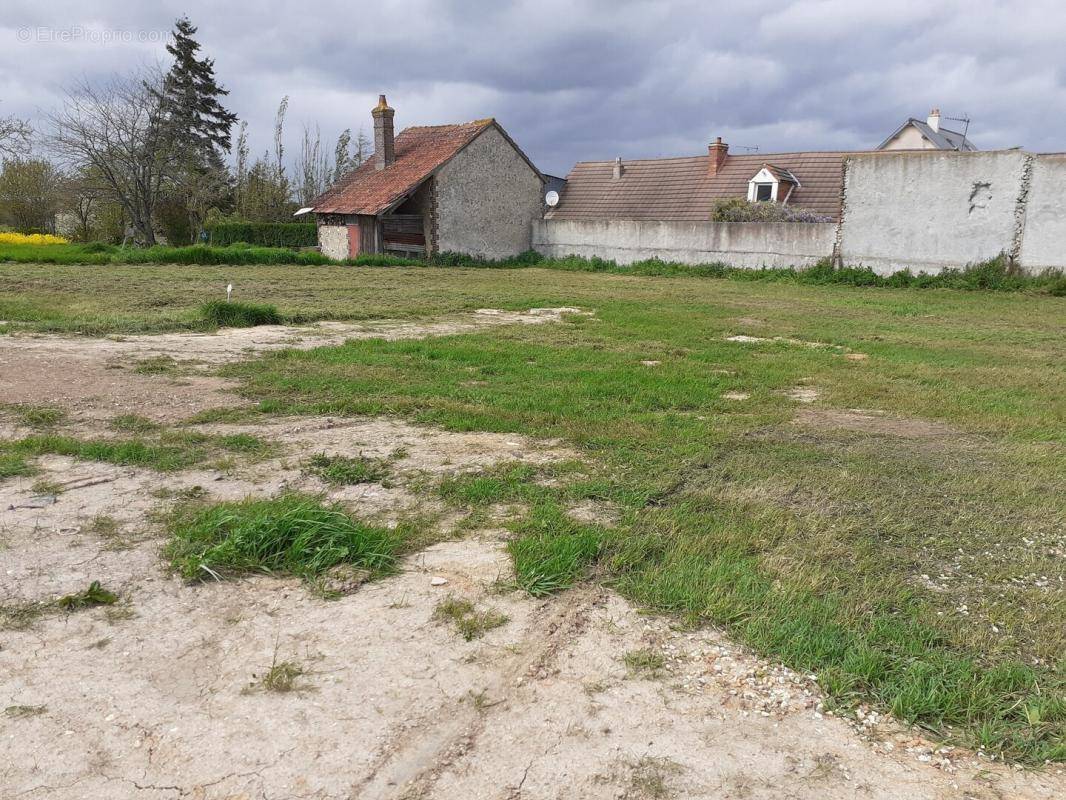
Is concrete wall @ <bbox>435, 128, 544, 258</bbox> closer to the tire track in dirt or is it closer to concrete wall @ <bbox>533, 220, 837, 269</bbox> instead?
concrete wall @ <bbox>533, 220, 837, 269</bbox>

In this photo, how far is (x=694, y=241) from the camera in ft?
83.0

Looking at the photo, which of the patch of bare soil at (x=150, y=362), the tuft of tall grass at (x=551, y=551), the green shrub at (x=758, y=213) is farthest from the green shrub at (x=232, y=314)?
the green shrub at (x=758, y=213)

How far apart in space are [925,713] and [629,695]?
1042mm

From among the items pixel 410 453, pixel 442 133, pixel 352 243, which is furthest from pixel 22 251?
pixel 410 453

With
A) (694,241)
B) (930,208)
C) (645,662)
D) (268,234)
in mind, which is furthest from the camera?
(268,234)

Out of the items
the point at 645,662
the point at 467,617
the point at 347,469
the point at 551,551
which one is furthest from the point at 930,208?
the point at 467,617

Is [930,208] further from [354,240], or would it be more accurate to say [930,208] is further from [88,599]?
[88,599]

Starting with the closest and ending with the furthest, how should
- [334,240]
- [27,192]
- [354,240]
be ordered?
[354,240], [334,240], [27,192]

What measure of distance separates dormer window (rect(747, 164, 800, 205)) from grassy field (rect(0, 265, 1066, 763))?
1476 cm

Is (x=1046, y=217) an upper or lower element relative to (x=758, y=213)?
lower

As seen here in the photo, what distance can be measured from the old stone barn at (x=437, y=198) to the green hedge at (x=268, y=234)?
166 cm

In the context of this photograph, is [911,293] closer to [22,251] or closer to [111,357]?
[111,357]

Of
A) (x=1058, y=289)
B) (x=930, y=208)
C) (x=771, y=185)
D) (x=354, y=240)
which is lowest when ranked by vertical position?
(x=1058, y=289)

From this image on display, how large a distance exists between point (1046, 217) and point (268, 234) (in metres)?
27.6
